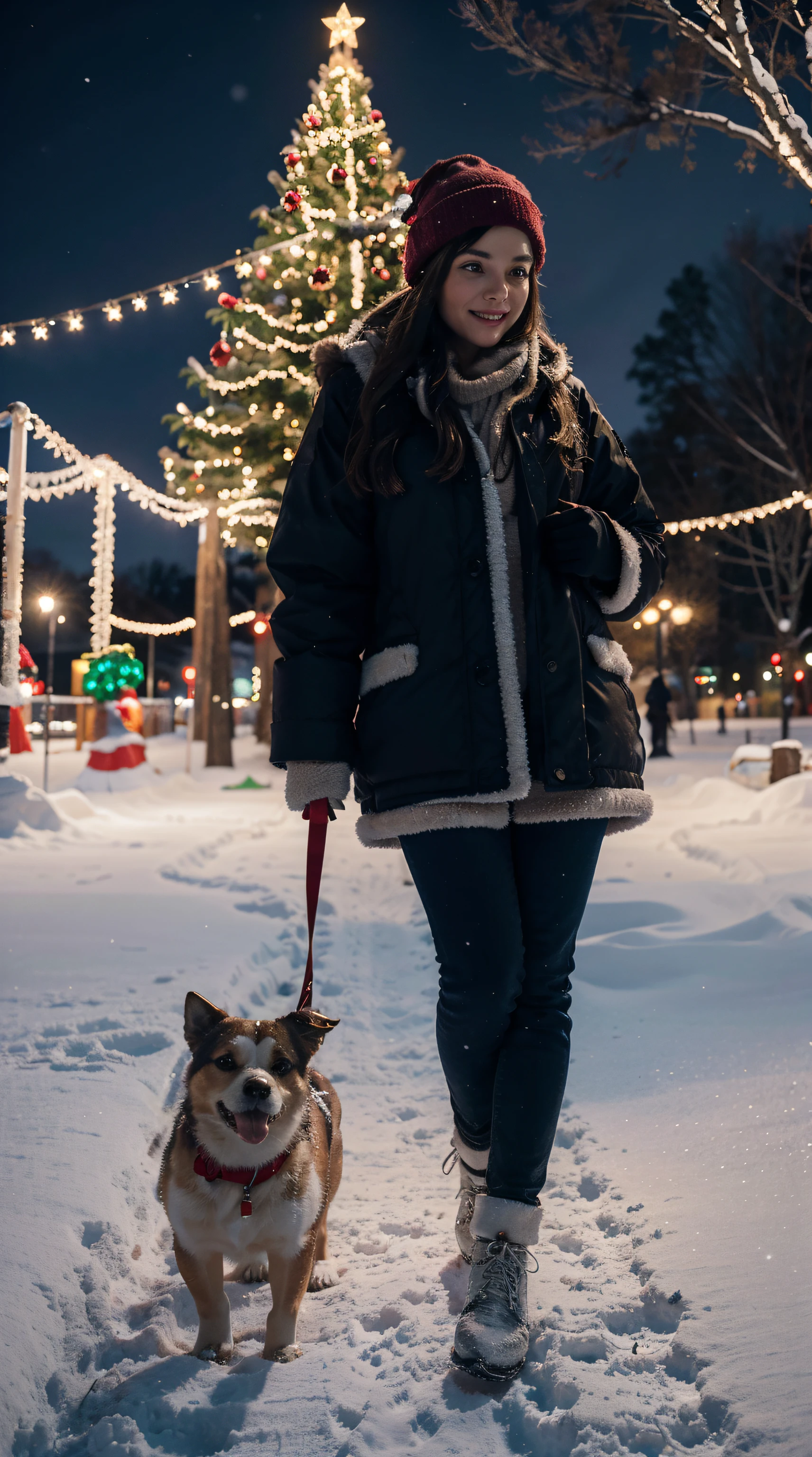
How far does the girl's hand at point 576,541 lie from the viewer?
7.18 ft

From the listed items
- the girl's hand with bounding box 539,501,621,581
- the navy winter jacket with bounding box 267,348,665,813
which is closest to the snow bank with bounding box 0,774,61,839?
the navy winter jacket with bounding box 267,348,665,813

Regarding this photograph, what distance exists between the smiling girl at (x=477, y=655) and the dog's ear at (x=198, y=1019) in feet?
1.75

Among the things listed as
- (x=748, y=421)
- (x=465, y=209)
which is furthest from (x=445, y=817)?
(x=748, y=421)

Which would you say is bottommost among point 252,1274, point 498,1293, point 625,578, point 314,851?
point 252,1274

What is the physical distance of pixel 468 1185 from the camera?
240 centimetres

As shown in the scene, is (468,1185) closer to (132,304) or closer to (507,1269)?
(507,1269)

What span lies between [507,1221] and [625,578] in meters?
1.50

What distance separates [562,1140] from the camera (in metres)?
3.08

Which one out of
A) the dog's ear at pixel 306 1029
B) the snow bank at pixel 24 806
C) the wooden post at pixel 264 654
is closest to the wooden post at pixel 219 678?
the wooden post at pixel 264 654

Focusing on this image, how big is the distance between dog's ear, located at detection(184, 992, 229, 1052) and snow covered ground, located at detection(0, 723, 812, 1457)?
1.68ft

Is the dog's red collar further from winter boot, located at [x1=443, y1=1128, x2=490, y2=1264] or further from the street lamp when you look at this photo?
the street lamp

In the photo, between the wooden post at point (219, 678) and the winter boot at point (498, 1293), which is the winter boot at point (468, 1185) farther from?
the wooden post at point (219, 678)

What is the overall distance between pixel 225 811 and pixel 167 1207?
11.6 meters

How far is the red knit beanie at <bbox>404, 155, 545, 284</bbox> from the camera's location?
231cm
